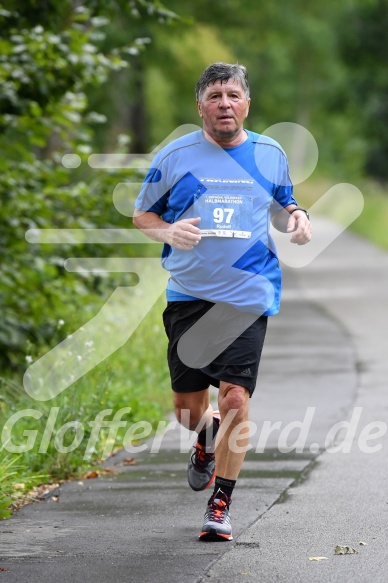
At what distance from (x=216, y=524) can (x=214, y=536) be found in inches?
2.1

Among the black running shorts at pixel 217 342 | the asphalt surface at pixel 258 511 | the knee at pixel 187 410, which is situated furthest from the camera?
the knee at pixel 187 410

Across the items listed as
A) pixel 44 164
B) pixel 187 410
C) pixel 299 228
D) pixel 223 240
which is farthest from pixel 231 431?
pixel 44 164

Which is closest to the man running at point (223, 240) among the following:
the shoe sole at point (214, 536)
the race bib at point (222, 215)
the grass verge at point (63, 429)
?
the race bib at point (222, 215)

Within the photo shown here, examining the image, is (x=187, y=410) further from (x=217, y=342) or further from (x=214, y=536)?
(x=214, y=536)

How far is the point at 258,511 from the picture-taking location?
6801 mm

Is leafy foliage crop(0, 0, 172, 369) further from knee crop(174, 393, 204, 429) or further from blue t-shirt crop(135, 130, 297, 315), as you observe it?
blue t-shirt crop(135, 130, 297, 315)

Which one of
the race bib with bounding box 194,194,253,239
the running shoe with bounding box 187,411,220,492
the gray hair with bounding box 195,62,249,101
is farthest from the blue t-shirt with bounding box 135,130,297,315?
the running shoe with bounding box 187,411,220,492

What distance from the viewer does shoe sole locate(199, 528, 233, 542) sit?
608cm

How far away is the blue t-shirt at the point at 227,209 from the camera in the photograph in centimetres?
631

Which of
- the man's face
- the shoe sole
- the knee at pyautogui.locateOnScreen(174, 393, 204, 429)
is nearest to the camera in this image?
the shoe sole

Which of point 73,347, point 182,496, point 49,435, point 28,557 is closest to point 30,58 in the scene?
point 73,347

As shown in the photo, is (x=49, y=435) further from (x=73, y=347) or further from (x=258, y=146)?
(x=258, y=146)

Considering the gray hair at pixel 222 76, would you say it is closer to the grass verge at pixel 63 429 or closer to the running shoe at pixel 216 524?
the running shoe at pixel 216 524

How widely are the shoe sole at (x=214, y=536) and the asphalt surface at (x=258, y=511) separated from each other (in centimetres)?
5
